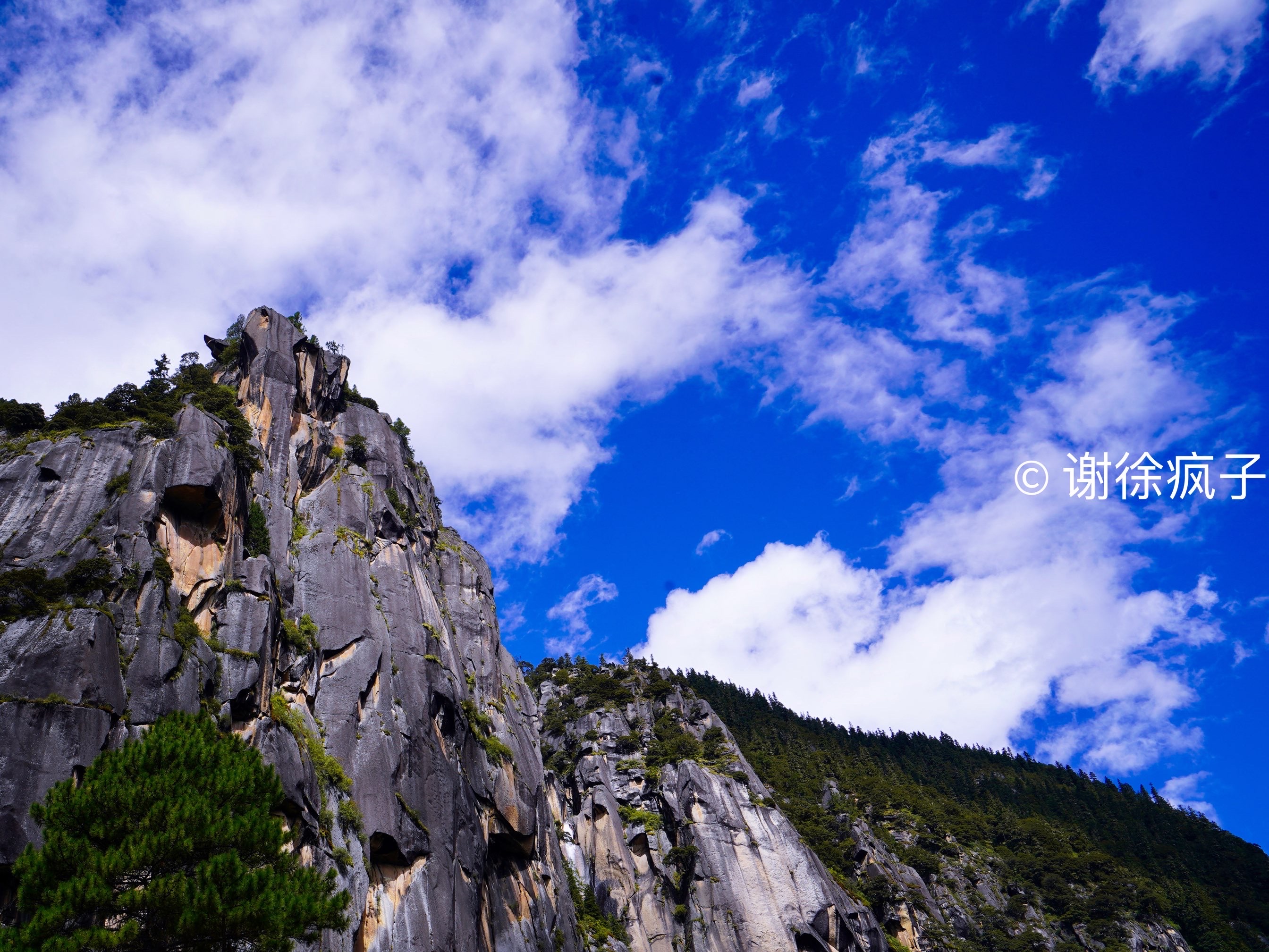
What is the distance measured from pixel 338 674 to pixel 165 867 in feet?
79.5

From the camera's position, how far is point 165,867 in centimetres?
2216

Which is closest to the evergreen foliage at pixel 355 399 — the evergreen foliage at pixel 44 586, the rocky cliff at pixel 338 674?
the rocky cliff at pixel 338 674

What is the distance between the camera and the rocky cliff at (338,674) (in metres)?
33.1

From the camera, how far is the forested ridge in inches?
3765

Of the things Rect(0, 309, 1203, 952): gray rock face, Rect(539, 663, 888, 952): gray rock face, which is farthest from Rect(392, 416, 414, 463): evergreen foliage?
Rect(539, 663, 888, 952): gray rock face

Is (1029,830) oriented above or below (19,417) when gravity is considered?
below

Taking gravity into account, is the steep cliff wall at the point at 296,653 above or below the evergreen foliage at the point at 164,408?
below

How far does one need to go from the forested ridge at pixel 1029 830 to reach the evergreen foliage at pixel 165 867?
252 feet

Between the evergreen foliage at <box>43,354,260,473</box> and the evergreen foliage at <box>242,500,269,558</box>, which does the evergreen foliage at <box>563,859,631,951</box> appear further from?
the evergreen foliage at <box>43,354,260,473</box>

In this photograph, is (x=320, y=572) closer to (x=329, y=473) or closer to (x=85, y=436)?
(x=329, y=473)

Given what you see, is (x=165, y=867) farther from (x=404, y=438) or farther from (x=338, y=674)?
(x=404, y=438)

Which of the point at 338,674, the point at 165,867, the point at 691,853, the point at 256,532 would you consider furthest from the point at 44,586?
the point at 691,853

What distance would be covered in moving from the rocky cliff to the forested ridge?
69.5ft

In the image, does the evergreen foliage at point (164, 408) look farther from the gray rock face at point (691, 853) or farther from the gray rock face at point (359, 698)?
the gray rock face at point (691, 853)
